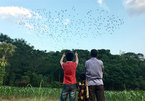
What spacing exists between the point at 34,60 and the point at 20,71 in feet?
15.3

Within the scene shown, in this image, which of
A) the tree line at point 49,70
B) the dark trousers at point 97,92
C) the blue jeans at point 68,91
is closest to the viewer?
the dark trousers at point 97,92

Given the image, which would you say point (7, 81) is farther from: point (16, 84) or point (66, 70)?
point (66, 70)

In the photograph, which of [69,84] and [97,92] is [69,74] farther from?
[97,92]

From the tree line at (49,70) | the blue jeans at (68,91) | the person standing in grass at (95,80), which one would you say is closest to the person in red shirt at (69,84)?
the blue jeans at (68,91)

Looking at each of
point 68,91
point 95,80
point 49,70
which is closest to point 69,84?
point 68,91

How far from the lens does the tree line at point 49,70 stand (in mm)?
35031

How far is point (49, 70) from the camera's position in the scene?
40375 millimetres

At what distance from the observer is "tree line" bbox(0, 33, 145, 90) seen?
115 ft

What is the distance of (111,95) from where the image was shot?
13.6 m

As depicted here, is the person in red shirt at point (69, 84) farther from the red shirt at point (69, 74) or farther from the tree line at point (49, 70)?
the tree line at point (49, 70)

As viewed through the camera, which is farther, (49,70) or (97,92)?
(49,70)

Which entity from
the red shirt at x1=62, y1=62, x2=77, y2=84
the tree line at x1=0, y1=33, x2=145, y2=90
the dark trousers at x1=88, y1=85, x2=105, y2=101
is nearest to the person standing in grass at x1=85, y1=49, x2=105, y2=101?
the dark trousers at x1=88, y1=85, x2=105, y2=101

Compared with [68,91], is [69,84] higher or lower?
higher

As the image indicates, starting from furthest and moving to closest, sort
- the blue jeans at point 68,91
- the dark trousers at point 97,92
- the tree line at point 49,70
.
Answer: the tree line at point 49,70 < the blue jeans at point 68,91 < the dark trousers at point 97,92
